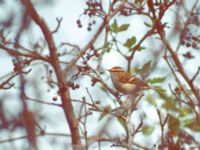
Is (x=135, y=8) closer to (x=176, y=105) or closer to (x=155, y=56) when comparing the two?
(x=176, y=105)

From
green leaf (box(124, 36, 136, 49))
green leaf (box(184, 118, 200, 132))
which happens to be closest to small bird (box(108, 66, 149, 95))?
green leaf (box(124, 36, 136, 49))

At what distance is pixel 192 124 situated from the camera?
12.9ft

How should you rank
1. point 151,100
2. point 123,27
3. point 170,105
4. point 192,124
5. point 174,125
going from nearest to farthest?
point 174,125
point 123,27
point 170,105
point 192,124
point 151,100

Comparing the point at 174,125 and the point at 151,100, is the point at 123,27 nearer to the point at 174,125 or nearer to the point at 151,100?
the point at 174,125

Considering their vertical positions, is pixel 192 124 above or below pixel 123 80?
below

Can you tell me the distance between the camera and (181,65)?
125 inches

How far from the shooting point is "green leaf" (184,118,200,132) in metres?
3.81

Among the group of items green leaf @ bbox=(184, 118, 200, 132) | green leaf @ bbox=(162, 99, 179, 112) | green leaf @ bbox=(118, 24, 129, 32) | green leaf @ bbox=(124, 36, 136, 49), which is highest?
green leaf @ bbox=(118, 24, 129, 32)

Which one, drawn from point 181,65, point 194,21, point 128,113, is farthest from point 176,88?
point 128,113

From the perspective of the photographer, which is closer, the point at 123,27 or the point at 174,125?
the point at 174,125

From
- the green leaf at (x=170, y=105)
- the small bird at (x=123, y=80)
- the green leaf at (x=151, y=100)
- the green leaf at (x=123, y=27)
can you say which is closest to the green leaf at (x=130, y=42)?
the green leaf at (x=123, y=27)

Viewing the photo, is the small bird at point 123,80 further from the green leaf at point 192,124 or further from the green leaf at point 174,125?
the green leaf at point 192,124

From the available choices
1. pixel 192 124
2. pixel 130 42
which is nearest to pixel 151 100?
pixel 192 124

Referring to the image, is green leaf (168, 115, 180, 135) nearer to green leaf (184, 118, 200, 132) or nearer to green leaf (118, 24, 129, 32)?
green leaf (184, 118, 200, 132)
